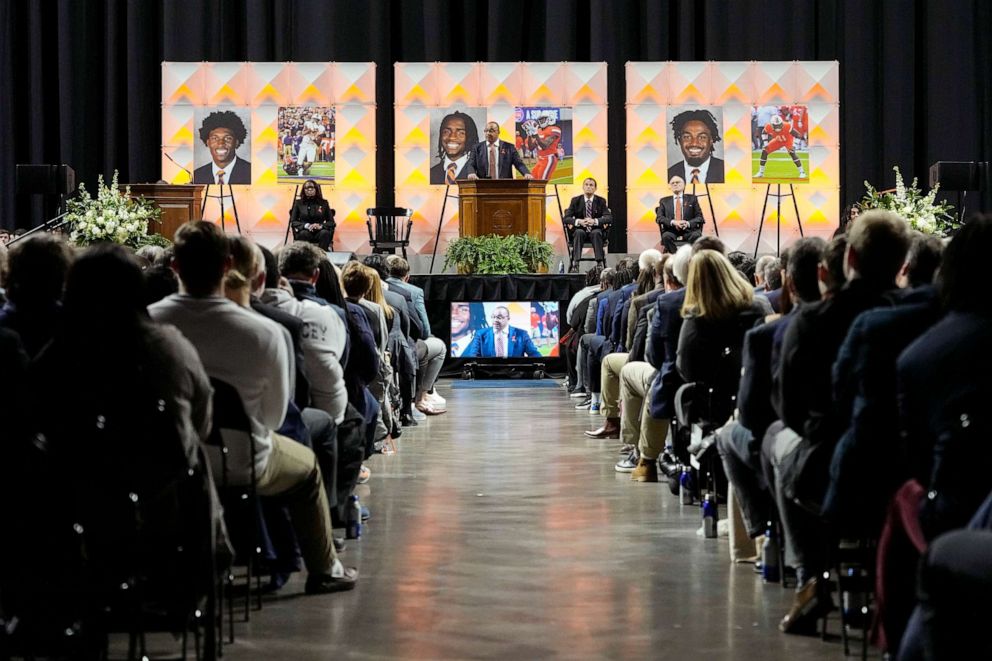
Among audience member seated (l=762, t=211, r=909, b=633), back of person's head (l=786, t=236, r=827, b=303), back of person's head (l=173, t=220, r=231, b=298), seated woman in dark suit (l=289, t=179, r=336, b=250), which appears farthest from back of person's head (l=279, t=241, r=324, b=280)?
seated woman in dark suit (l=289, t=179, r=336, b=250)

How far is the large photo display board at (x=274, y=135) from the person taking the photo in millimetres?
17406

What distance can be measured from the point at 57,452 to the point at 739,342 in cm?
325

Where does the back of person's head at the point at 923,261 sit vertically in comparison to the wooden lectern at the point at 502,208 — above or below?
below

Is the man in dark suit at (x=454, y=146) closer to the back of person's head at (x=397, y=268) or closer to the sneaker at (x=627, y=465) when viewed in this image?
the back of person's head at (x=397, y=268)

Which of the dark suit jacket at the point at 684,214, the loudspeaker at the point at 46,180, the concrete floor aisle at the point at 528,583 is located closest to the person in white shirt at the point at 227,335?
the concrete floor aisle at the point at 528,583

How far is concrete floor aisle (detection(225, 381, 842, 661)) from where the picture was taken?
13.8 feet

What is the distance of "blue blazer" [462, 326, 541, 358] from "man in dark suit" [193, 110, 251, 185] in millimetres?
4560

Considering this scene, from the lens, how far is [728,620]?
14.9 ft

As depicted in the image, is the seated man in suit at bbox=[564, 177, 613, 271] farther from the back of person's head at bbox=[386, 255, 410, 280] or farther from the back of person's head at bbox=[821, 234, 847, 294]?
the back of person's head at bbox=[821, 234, 847, 294]

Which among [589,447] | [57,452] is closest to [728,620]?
[57,452]

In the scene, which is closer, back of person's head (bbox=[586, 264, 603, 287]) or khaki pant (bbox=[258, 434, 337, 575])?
khaki pant (bbox=[258, 434, 337, 575])

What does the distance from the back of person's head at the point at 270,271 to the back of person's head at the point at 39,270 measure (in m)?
1.34

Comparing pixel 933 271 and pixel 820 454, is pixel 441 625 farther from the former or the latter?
pixel 933 271

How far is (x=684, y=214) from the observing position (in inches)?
642
